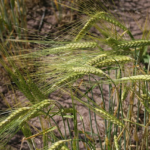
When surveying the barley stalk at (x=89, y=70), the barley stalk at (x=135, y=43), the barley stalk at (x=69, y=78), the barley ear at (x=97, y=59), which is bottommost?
the barley stalk at (x=69, y=78)

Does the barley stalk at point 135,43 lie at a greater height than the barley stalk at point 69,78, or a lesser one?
greater

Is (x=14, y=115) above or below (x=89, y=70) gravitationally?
below

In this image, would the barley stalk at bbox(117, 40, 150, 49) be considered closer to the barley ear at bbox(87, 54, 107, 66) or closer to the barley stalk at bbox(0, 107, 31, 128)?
the barley ear at bbox(87, 54, 107, 66)

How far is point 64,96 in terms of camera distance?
87.0 inches

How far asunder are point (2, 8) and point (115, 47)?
1.52 m

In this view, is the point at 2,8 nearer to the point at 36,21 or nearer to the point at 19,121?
the point at 36,21

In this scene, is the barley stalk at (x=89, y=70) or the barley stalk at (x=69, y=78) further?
the barley stalk at (x=69, y=78)

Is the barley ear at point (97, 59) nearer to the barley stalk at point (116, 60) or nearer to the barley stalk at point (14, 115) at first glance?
the barley stalk at point (116, 60)

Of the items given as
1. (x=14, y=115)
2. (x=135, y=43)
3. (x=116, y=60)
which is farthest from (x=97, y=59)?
(x=14, y=115)

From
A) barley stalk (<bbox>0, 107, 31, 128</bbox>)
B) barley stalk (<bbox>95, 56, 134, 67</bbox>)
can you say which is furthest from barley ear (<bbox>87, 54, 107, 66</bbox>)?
barley stalk (<bbox>0, 107, 31, 128</bbox>)

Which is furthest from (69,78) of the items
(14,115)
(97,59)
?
(14,115)

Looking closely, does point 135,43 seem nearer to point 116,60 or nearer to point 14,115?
point 116,60

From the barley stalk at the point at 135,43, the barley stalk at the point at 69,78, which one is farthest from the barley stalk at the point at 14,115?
the barley stalk at the point at 135,43

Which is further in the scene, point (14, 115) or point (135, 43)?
point (135, 43)
